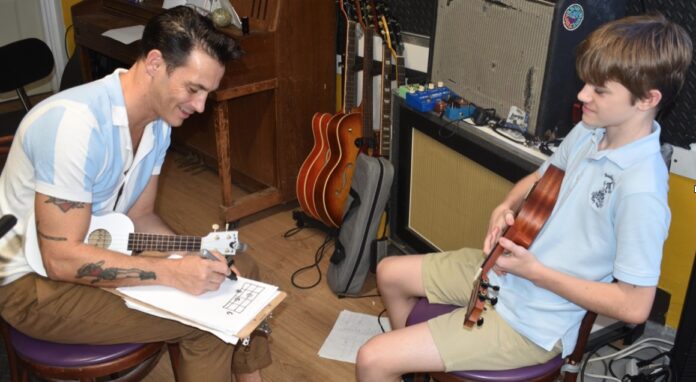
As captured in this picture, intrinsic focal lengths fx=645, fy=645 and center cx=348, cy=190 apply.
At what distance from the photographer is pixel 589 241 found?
1362 millimetres

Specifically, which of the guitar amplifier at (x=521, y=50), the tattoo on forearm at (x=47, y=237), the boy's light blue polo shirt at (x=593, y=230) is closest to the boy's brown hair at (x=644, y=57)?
the boy's light blue polo shirt at (x=593, y=230)

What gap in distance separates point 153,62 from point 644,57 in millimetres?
1040

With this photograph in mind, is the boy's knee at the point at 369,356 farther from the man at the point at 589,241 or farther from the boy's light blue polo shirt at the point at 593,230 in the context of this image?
the boy's light blue polo shirt at the point at 593,230

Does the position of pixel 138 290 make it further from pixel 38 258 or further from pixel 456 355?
pixel 456 355

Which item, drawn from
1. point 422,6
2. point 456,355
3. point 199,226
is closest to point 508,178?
point 456,355

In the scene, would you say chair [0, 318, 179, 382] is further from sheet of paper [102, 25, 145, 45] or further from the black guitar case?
sheet of paper [102, 25, 145, 45]

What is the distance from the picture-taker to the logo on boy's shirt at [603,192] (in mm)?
1316

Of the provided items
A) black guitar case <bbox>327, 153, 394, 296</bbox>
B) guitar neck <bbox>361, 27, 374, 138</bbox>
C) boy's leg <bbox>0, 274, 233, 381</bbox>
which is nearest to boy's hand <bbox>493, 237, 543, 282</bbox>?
boy's leg <bbox>0, 274, 233, 381</bbox>

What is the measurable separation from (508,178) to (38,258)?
129 centimetres

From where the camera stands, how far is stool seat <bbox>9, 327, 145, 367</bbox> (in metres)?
1.41

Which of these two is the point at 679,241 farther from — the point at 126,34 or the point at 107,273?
the point at 126,34

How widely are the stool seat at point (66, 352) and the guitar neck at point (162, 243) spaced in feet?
0.85

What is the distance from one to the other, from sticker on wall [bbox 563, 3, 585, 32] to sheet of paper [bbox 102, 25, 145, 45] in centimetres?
192

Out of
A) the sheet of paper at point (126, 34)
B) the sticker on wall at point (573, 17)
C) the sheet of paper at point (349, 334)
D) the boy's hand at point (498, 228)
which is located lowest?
the sheet of paper at point (349, 334)
